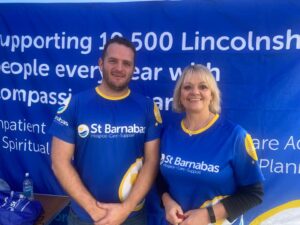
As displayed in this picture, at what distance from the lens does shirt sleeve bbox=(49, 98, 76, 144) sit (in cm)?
158

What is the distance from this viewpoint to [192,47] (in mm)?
2066

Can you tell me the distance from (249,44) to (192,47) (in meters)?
0.33

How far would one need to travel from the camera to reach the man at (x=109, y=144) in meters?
1.59

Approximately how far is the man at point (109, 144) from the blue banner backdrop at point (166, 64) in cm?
54

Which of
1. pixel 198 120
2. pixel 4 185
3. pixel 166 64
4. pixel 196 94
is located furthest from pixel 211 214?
pixel 4 185

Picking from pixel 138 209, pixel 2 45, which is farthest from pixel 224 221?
pixel 2 45

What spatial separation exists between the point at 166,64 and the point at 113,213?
38.5 inches

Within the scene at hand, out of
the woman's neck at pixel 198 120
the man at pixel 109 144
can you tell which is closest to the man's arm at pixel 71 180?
the man at pixel 109 144

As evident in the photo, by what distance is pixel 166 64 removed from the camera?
2.12 meters

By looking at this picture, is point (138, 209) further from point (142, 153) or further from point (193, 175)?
point (193, 175)

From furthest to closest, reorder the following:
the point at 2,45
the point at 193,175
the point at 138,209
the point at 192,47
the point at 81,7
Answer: the point at 2,45 → the point at 81,7 → the point at 192,47 → the point at 138,209 → the point at 193,175

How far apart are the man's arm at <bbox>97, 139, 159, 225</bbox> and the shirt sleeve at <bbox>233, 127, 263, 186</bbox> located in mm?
403

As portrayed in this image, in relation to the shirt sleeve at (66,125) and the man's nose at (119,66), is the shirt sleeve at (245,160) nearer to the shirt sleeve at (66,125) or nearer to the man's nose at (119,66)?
the man's nose at (119,66)

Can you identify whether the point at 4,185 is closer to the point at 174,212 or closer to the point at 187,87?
the point at 174,212
